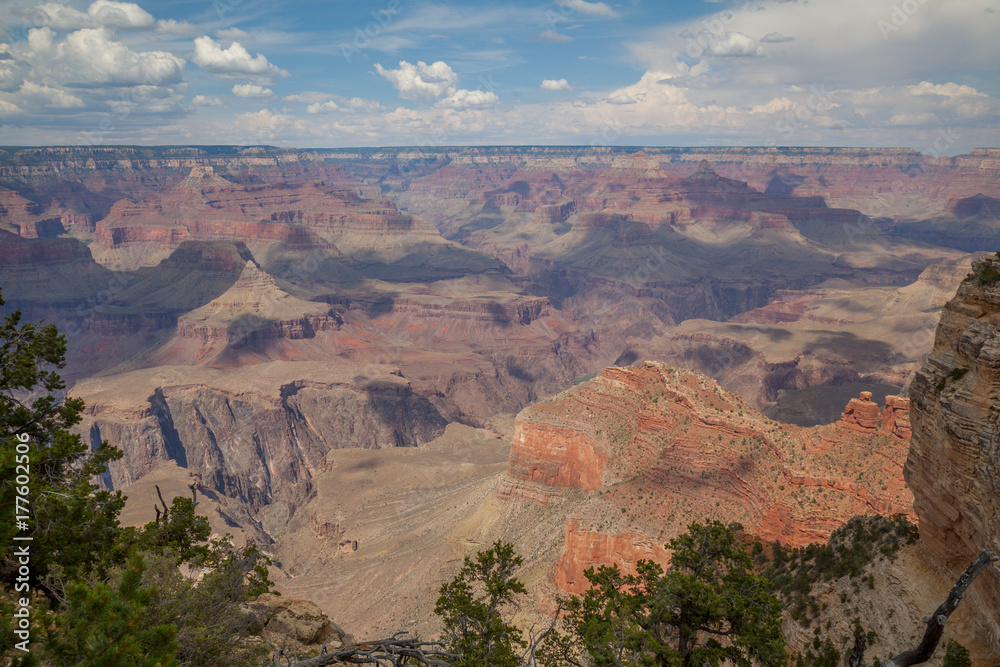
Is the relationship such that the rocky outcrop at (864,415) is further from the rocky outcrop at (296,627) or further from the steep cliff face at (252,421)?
the steep cliff face at (252,421)

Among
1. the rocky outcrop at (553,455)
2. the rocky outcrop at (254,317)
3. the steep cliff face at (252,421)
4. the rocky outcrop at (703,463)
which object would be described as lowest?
the steep cliff face at (252,421)

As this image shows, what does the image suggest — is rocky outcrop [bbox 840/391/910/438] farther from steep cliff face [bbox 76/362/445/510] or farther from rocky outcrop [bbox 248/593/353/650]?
steep cliff face [bbox 76/362/445/510]

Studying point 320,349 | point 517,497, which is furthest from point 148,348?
point 517,497

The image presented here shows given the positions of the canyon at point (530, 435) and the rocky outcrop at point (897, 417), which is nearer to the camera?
the canyon at point (530, 435)

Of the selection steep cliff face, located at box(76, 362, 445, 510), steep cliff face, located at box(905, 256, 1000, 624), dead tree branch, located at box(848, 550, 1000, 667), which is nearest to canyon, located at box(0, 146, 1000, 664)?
steep cliff face, located at box(905, 256, 1000, 624)

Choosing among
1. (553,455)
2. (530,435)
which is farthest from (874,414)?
(530,435)

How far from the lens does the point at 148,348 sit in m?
182

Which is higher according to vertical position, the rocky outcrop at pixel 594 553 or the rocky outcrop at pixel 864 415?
the rocky outcrop at pixel 864 415

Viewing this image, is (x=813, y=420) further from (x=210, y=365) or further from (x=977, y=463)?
(x=210, y=365)

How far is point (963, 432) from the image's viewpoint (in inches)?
696

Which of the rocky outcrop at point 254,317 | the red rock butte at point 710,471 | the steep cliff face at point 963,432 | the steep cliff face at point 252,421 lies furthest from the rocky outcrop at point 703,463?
the rocky outcrop at point 254,317

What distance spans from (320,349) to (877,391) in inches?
5651

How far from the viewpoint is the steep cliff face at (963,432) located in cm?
1678

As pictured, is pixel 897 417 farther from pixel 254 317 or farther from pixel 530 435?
pixel 254 317
